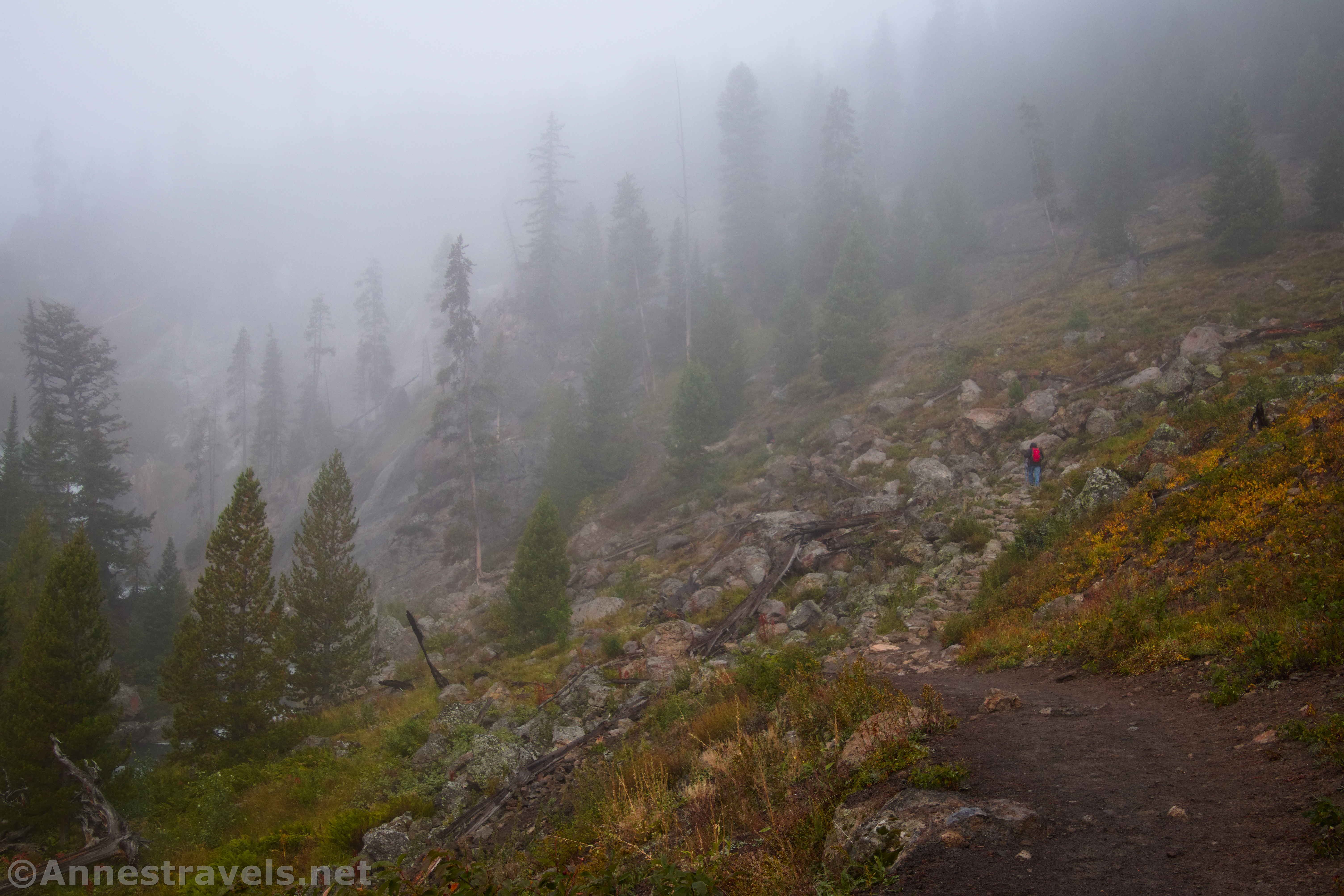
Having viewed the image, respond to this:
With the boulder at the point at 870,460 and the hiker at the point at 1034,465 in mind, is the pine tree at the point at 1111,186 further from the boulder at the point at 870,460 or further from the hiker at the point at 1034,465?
the hiker at the point at 1034,465

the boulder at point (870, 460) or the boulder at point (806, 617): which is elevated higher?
the boulder at point (870, 460)

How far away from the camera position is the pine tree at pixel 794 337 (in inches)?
1500

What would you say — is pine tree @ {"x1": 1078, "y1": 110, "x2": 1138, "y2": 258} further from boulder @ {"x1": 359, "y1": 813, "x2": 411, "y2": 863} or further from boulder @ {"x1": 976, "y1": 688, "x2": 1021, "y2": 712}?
boulder @ {"x1": 359, "y1": 813, "x2": 411, "y2": 863}

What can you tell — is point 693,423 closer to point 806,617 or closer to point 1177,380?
point 806,617

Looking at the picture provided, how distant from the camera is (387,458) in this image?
199 feet

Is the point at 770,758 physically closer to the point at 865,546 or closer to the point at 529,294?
the point at 865,546

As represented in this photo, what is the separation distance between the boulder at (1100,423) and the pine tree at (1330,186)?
25235 millimetres

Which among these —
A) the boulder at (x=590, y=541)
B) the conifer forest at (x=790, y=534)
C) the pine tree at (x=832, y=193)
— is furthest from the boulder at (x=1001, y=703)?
the pine tree at (x=832, y=193)

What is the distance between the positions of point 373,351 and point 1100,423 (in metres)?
78.4

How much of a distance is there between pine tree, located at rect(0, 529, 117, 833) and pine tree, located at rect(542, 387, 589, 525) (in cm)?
1976

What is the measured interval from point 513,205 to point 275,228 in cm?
5212

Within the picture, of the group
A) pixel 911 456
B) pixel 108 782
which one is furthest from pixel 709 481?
pixel 108 782

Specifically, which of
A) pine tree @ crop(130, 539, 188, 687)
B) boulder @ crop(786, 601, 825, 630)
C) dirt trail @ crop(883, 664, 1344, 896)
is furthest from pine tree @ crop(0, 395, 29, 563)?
dirt trail @ crop(883, 664, 1344, 896)

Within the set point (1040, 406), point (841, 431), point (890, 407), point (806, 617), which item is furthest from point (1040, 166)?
point (806, 617)
